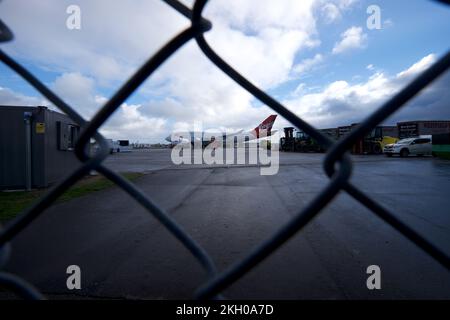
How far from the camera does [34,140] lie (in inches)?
345

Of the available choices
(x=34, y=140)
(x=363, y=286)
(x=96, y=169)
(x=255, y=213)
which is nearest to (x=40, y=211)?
(x=96, y=169)

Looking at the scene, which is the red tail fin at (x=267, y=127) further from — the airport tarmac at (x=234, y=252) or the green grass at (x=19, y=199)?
the green grass at (x=19, y=199)

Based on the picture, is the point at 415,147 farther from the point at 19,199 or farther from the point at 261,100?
the point at 261,100

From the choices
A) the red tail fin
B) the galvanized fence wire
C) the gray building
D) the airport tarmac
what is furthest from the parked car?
the galvanized fence wire

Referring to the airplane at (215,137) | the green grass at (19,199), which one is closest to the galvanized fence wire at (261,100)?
the green grass at (19,199)

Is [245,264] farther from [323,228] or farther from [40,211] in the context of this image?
[323,228]

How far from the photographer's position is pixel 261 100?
2.42 feet

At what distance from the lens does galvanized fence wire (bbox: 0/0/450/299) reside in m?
0.55

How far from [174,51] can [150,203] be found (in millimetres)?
414

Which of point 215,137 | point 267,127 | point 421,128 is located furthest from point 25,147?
point 421,128

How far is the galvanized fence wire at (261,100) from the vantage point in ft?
1.79

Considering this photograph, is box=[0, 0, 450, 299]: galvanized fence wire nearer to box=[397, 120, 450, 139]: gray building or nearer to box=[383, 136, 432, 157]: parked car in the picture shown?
box=[383, 136, 432, 157]: parked car

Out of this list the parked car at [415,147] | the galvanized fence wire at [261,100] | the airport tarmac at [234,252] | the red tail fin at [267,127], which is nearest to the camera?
the galvanized fence wire at [261,100]

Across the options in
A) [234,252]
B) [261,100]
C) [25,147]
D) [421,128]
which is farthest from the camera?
[421,128]
